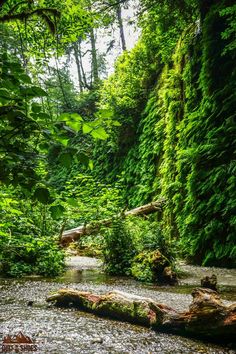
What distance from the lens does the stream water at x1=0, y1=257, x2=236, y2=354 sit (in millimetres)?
2500

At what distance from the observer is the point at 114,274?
6.61 meters

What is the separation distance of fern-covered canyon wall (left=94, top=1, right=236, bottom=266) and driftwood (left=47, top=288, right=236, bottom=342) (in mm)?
3457

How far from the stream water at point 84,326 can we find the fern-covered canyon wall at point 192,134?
7.21 ft

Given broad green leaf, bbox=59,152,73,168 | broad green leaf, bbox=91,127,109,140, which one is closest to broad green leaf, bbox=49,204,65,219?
broad green leaf, bbox=59,152,73,168

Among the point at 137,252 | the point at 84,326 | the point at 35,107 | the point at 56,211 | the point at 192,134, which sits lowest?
the point at 84,326

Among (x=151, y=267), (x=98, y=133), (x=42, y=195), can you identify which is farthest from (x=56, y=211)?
(x=151, y=267)

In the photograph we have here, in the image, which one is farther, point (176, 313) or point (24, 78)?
point (176, 313)

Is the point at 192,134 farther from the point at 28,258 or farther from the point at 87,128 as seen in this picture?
the point at 87,128

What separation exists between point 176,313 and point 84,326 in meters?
0.86

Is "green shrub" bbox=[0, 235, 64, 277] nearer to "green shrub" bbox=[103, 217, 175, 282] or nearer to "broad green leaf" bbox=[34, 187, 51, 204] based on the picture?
"green shrub" bbox=[103, 217, 175, 282]

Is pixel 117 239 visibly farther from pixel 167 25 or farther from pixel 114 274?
pixel 167 25

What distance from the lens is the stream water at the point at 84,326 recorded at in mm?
2500

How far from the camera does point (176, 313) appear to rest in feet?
9.63

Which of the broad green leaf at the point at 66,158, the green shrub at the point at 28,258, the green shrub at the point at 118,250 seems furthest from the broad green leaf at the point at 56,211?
the green shrub at the point at 118,250
